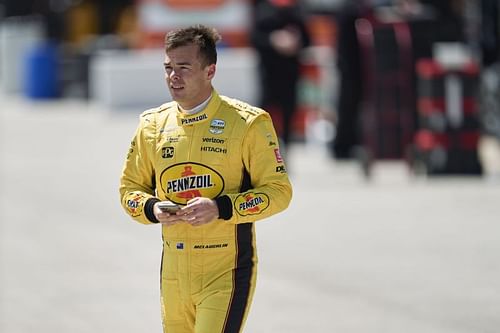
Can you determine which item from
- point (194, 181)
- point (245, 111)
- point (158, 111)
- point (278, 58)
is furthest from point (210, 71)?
point (278, 58)

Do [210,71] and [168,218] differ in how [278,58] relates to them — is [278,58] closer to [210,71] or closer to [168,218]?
[210,71]

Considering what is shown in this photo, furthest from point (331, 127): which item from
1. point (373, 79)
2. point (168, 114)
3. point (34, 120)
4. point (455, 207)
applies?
point (168, 114)

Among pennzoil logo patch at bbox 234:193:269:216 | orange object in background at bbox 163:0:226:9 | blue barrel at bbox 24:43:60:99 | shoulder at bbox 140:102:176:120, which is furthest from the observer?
blue barrel at bbox 24:43:60:99

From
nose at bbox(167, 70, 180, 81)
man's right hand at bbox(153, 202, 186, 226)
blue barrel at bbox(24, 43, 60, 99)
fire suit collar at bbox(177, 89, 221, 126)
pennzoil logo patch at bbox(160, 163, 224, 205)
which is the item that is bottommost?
blue barrel at bbox(24, 43, 60, 99)

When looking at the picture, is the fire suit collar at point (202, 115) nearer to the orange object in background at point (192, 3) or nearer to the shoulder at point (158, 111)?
the shoulder at point (158, 111)

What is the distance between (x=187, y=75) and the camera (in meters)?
5.08

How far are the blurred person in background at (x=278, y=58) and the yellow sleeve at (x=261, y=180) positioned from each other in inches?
348

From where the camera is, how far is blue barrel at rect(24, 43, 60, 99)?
2705 centimetres

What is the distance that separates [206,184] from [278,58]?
9.09 metres

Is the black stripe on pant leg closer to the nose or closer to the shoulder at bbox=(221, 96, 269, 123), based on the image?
the shoulder at bbox=(221, 96, 269, 123)

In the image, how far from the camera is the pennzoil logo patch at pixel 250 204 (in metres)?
5.05

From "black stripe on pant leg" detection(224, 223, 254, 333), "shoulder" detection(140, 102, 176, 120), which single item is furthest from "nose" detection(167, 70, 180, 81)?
"black stripe on pant leg" detection(224, 223, 254, 333)

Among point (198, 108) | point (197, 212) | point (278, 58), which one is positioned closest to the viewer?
point (197, 212)

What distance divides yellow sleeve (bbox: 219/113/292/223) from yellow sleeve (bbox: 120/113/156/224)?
38cm
